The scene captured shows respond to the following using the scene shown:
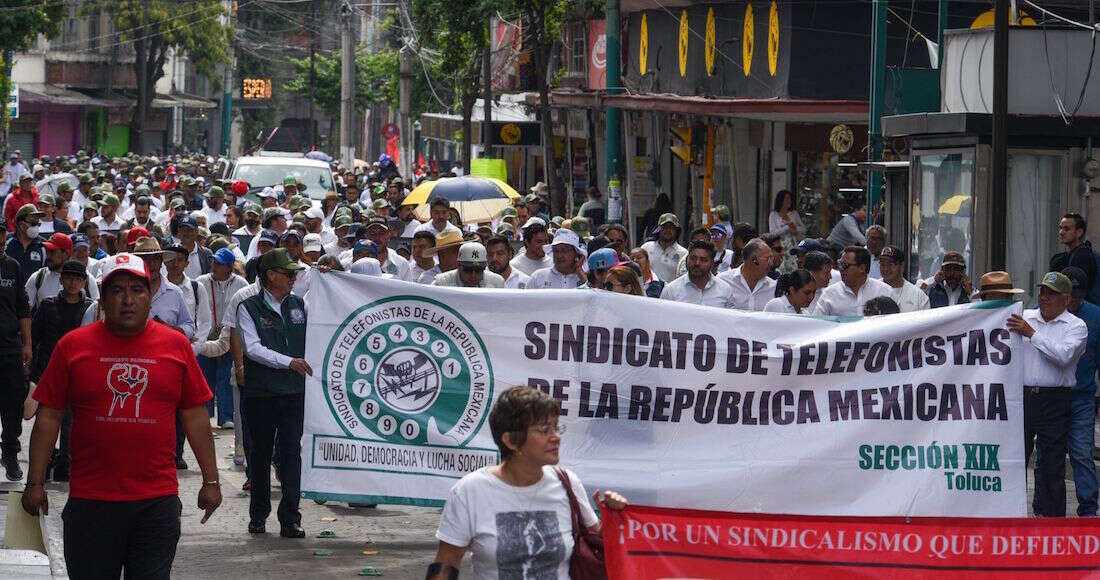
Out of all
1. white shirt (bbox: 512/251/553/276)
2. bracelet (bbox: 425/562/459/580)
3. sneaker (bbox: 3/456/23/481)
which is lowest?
sneaker (bbox: 3/456/23/481)

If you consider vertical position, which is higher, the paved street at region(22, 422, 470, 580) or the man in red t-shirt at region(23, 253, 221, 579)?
the man in red t-shirt at region(23, 253, 221, 579)

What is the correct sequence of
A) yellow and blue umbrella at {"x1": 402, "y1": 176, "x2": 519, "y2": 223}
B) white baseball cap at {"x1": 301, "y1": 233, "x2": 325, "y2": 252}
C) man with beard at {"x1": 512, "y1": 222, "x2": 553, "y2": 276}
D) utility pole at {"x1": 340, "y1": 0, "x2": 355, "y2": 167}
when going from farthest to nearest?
utility pole at {"x1": 340, "y1": 0, "x2": 355, "y2": 167} < yellow and blue umbrella at {"x1": 402, "y1": 176, "x2": 519, "y2": 223} < white baseball cap at {"x1": 301, "y1": 233, "x2": 325, "y2": 252} < man with beard at {"x1": 512, "y1": 222, "x2": 553, "y2": 276}

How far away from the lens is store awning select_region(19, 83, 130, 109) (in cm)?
6222

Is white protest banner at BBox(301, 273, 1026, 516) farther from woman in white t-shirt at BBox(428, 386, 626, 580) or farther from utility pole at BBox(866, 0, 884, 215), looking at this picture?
utility pole at BBox(866, 0, 884, 215)

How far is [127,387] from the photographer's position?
637 centimetres

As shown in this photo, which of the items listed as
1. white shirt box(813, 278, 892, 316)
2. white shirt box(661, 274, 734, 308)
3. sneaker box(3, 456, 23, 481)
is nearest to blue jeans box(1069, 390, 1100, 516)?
white shirt box(813, 278, 892, 316)

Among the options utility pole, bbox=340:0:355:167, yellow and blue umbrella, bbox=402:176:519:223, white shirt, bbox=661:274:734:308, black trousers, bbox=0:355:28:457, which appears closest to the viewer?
black trousers, bbox=0:355:28:457

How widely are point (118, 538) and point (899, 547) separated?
2.92 m

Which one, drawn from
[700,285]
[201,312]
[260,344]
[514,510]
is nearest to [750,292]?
[700,285]

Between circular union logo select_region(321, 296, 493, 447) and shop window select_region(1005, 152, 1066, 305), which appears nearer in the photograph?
circular union logo select_region(321, 296, 493, 447)

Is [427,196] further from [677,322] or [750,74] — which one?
[677,322]

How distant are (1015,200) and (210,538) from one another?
362 inches

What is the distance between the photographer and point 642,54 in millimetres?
34219

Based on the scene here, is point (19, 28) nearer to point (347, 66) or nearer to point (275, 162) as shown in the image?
point (275, 162)
